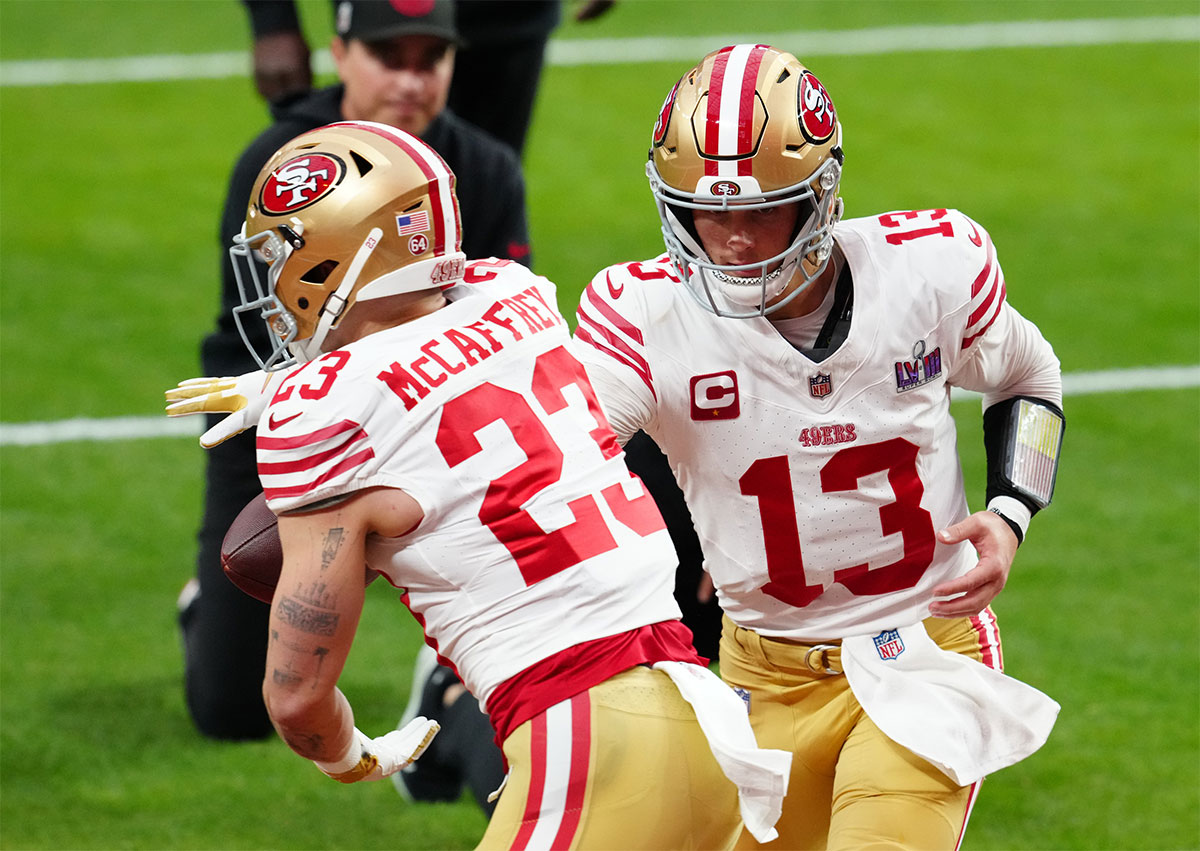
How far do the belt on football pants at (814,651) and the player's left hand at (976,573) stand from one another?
223 millimetres

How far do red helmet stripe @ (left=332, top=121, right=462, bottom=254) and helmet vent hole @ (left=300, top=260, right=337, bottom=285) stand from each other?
0.56 feet

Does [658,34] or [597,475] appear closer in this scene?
[597,475]

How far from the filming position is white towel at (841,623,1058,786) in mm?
3051

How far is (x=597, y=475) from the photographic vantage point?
272cm

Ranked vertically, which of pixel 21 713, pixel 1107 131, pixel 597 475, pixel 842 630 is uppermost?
pixel 597 475

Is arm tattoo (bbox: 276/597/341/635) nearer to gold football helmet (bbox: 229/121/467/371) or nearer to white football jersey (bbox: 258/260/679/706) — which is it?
white football jersey (bbox: 258/260/679/706)

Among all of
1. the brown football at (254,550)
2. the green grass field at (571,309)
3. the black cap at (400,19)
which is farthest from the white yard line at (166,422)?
the brown football at (254,550)

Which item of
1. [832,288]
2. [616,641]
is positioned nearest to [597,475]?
[616,641]

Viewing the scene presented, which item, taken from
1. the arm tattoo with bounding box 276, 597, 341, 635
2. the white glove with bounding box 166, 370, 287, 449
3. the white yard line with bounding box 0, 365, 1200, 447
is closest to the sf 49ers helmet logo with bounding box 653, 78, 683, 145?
the white glove with bounding box 166, 370, 287, 449

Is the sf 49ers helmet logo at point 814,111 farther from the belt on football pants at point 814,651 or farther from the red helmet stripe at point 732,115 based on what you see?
the belt on football pants at point 814,651

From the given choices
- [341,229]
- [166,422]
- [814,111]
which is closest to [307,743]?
[341,229]

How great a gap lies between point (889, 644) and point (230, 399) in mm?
1243

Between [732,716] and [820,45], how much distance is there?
9.20 metres

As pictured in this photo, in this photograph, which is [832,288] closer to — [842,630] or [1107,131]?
[842,630]
